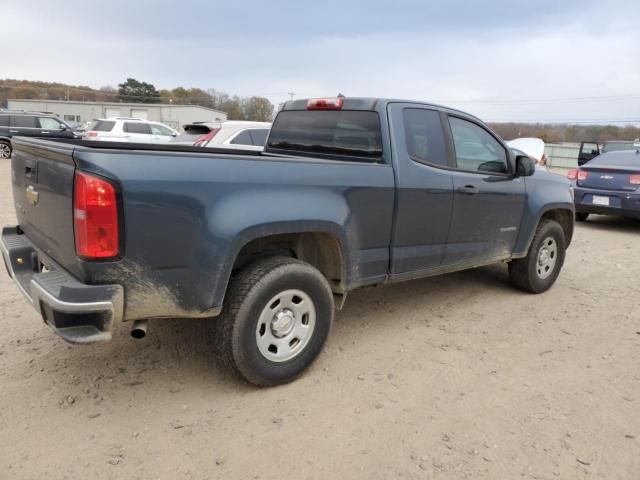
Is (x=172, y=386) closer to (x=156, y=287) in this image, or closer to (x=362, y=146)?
(x=156, y=287)

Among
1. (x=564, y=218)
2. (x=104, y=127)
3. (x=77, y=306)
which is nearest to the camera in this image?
(x=77, y=306)

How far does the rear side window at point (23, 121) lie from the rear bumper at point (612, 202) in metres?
19.4

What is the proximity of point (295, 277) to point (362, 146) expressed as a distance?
132 cm

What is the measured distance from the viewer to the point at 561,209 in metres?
5.47

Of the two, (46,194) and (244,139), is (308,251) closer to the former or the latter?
(46,194)

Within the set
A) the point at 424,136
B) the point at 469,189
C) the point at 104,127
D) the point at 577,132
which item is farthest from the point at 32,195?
the point at 577,132

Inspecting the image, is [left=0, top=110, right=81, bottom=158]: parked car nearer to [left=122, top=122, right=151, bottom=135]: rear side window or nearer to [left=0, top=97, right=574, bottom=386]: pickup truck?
[left=122, top=122, right=151, bottom=135]: rear side window

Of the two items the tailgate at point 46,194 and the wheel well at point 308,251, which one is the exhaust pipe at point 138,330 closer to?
the tailgate at point 46,194

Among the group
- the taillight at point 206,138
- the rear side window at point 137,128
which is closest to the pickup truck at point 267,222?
the taillight at point 206,138

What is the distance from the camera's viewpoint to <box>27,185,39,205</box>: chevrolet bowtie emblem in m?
3.00

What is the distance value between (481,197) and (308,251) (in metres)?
1.74

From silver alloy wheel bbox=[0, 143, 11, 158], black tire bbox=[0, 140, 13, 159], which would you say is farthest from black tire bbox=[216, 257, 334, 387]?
silver alloy wheel bbox=[0, 143, 11, 158]

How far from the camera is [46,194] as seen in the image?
2.82m

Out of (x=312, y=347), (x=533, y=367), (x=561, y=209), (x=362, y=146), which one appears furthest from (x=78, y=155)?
(x=561, y=209)
